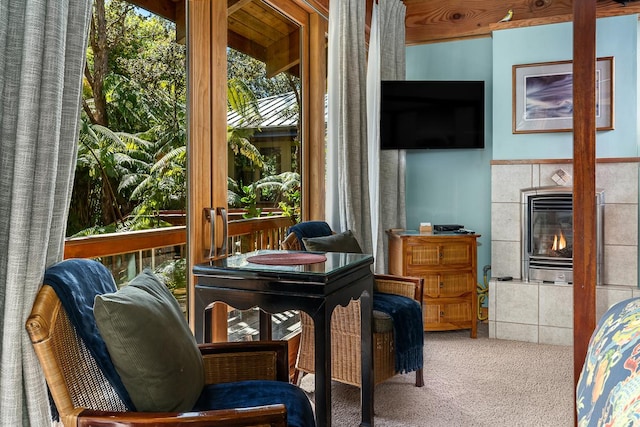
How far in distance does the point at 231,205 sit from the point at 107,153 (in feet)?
2.67

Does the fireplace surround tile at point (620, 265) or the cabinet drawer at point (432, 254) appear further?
the cabinet drawer at point (432, 254)

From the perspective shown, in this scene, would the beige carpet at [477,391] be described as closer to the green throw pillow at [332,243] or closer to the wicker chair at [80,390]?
the green throw pillow at [332,243]

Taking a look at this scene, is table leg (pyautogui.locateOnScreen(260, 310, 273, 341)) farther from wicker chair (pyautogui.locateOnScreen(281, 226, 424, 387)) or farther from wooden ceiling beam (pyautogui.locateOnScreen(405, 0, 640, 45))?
wooden ceiling beam (pyautogui.locateOnScreen(405, 0, 640, 45))

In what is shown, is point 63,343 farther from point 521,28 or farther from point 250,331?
point 521,28

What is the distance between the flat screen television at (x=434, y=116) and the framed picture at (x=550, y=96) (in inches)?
11.9

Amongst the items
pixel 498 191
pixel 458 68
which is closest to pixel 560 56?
pixel 458 68

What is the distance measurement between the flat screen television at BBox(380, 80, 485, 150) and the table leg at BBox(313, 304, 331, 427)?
2561 millimetres

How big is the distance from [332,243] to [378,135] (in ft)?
4.80

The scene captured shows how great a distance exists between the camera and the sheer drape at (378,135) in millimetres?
3902

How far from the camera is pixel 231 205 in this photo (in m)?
2.57

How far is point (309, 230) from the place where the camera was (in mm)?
2912

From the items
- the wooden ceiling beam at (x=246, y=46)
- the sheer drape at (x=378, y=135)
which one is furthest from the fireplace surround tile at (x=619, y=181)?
the wooden ceiling beam at (x=246, y=46)

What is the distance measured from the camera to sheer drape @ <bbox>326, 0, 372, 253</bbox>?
3.25 metres

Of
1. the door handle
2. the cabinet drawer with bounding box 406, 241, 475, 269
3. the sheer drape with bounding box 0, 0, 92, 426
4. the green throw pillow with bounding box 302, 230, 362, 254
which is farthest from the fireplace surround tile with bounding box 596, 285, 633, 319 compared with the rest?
the sheer drape with bounding box 0, 0, 92, 426
